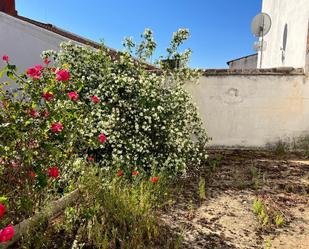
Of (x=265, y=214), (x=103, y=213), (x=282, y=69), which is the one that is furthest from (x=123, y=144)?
(x=282, y=69)

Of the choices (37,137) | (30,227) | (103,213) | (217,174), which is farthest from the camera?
(217,174)

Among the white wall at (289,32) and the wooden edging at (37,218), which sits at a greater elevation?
the white wall at (289,32)

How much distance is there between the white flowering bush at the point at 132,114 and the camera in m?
5.36

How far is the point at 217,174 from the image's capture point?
6.36 m

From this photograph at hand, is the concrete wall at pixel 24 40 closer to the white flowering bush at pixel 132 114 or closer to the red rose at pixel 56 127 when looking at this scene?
the white flowering bush at pixel 132 114

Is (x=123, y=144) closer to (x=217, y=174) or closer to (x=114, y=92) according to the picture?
(x=114, y=92)

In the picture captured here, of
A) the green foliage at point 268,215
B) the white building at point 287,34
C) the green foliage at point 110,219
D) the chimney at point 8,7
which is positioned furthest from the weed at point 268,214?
the chimney at point 8,7

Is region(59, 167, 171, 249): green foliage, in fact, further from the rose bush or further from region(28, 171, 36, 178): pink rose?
region(28, 171, 36, 178): pink rose

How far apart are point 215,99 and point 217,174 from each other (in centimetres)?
298

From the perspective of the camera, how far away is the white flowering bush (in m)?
5.36

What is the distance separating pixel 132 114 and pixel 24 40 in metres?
6.48

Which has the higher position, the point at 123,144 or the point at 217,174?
the point at 123,144

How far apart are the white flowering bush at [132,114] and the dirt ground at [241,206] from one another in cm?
70

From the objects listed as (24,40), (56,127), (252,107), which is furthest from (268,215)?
(24,40)
